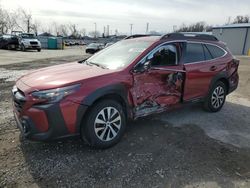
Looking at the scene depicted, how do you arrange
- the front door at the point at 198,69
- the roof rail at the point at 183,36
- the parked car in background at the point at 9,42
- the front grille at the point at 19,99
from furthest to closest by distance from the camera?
1. the parked car in background at the point at 9,42
2. the front door at the point at 198,69
3. the roof rail at the point at 183,36
4. the front grille at the point at 19,99

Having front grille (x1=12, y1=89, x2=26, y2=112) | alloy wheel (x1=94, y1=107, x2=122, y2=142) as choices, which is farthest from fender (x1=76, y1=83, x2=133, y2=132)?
front grille (x1=12, y1=89, x2=26, y2=112)

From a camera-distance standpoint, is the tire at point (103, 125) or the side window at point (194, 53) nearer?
the tire at point (103, 125)

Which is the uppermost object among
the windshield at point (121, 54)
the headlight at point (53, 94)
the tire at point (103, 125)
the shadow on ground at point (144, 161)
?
the windshield at point (121, 54)

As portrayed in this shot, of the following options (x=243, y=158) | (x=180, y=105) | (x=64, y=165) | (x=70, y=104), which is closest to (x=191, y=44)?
(x=180, y=105)

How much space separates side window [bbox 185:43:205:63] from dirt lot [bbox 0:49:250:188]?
128 centimetres

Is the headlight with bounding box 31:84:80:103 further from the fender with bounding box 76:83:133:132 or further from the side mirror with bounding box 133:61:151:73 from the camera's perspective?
the side mirror with bounding box 133:61:151:73

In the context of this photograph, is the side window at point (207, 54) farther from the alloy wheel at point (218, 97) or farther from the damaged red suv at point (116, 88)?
the alloy wheel at point (218, 97)

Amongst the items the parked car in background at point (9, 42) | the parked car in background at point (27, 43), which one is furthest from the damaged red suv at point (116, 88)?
the parked car in background at point (9, 42)

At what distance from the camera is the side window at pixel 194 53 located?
4.39 m

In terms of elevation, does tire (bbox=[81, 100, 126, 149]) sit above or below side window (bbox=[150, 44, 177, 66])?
below

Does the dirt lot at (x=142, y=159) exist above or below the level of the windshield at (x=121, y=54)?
below

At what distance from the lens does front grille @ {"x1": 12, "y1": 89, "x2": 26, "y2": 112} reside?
2.96 metres

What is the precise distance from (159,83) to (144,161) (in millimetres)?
1354

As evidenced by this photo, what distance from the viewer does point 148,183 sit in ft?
8.79
